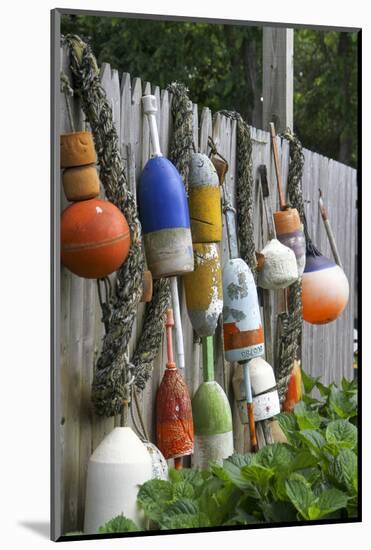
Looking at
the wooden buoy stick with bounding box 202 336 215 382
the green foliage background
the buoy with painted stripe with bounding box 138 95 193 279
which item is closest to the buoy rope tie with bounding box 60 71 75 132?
the buoy with painted stripe with bounding box 138 95 193 279

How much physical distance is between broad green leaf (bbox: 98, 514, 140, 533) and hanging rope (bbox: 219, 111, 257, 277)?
1040mm

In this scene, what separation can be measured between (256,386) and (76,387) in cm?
81

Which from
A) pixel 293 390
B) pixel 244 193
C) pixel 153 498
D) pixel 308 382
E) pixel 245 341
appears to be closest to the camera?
pixel 153 498

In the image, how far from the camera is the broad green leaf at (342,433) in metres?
3.33

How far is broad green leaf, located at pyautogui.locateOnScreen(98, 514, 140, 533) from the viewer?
112 inches

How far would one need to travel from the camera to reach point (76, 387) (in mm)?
2875

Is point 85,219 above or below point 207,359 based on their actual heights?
above

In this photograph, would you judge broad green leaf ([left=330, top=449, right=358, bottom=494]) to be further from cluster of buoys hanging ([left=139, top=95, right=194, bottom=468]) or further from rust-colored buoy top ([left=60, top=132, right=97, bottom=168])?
rust-colored buoy top ([left=60, top=132, right=97, bottom=168])

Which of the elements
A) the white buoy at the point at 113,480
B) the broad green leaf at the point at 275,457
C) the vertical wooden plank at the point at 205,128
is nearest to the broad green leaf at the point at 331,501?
the broad green leaf at the point at 275,457

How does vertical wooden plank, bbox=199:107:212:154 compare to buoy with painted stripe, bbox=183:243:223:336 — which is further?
vertical wooden plank, bbox=199:107:212:154

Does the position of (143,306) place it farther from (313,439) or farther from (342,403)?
(342,403)

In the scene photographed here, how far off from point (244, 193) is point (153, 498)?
1.12m

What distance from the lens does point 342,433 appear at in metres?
3.36

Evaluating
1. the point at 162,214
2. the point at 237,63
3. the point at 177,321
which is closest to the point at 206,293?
the point at 177,321
